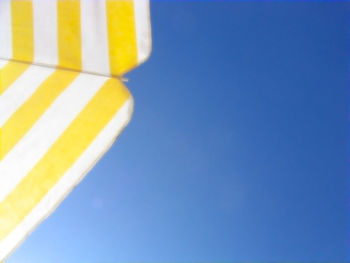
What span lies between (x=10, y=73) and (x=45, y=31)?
141 millimetres

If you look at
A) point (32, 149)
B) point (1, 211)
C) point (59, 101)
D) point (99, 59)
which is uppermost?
point (99, 59)

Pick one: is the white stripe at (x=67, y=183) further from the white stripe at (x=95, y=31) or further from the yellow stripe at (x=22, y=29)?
the yellow stripe at (x=22, y=29)

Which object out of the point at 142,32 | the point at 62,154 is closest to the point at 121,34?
the point at 142,32

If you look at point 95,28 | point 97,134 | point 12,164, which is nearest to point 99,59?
point 95,28

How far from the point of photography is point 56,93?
0.85 metres

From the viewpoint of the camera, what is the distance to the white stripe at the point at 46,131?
29.4 inches

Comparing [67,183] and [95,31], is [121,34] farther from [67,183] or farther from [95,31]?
[67,183]

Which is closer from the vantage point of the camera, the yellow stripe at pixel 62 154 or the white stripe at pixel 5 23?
the yellow stripe at pixel 62 154

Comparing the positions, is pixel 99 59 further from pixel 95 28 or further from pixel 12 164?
pixel 12 164

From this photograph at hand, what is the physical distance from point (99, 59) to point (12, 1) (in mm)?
271

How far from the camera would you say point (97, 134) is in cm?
77

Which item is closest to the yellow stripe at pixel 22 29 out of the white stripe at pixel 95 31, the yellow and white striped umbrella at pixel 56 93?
the yellow and white striped umbrella at pixel 56 93

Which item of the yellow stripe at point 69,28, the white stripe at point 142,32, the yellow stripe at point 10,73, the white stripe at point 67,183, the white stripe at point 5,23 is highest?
the white stripe at point 142,32

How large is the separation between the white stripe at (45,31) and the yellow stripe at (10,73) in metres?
0.05
